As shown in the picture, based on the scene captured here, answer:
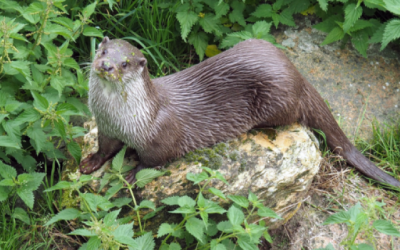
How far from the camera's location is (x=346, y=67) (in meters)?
2.77

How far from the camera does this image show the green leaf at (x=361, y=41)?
2615mm

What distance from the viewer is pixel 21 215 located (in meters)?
2.03

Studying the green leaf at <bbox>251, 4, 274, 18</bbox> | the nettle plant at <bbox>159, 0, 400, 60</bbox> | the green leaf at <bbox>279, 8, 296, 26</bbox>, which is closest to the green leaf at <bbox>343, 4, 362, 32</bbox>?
the nettle plant at <bbox>159, 0, 400, 60</bbox>

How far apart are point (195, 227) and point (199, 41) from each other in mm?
1374

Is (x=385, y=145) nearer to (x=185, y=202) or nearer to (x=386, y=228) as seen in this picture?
(x=386, y=228)

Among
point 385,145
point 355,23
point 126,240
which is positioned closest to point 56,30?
point 126,240

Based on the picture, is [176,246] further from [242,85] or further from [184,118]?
[242,85]

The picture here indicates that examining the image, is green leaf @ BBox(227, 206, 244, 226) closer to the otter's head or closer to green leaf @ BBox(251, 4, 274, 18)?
the otter's head

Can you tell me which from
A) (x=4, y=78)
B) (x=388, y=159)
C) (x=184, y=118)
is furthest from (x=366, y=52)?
(x=4, y=78)

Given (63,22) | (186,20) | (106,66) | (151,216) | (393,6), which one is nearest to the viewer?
(106,66)

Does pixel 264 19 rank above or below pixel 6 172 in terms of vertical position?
above

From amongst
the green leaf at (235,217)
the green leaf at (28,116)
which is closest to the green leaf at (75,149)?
the green leaf at (28,116)

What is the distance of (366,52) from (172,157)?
1508 mm

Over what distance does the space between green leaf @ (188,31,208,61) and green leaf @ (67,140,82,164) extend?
989 millimetres
